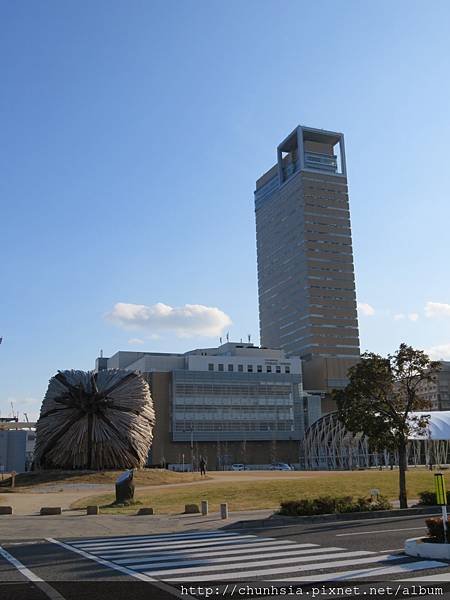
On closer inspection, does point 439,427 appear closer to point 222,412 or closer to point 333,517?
point 222,412

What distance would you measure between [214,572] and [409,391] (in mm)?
19057

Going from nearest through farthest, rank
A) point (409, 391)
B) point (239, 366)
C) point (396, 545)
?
point (396, 545) < point (409, 391) < point (239, 366)

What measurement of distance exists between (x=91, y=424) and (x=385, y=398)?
1392 inches

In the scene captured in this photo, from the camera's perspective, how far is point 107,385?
58.6 meters

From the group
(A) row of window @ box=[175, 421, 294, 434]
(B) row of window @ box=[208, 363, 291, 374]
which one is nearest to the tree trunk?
(A) row of window @ box=[175, 421, 294, 434]

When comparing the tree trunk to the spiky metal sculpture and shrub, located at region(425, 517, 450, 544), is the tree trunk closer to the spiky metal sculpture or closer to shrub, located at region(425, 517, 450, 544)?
shrub, located at region(425, 517, 450, 544)

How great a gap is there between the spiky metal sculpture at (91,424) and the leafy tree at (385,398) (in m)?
33.0

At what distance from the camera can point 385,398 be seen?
28.7 metres

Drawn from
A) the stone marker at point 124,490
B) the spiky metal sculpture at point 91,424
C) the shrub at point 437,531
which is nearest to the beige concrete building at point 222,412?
the spiky metal sculpture at point 91,424

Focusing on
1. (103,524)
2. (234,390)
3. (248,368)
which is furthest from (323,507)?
(248,368)

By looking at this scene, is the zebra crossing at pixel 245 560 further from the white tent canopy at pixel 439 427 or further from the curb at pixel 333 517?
the white tent canopy at pixel 439 427

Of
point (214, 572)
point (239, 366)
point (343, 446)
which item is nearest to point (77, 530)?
point (214, 572)

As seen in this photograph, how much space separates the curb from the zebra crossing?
11.8ft

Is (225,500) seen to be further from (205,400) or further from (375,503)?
(205,400)
